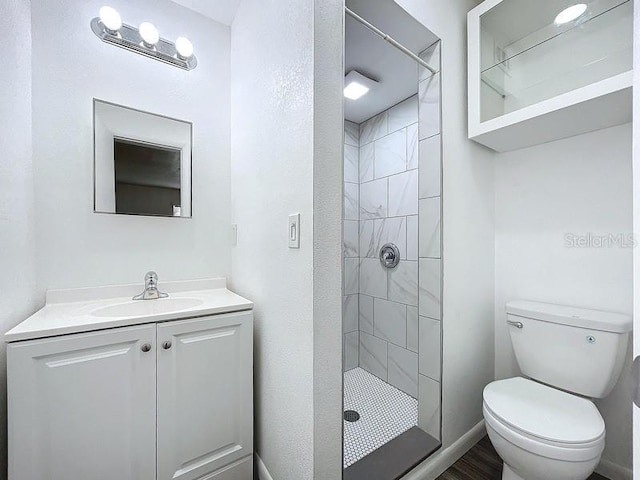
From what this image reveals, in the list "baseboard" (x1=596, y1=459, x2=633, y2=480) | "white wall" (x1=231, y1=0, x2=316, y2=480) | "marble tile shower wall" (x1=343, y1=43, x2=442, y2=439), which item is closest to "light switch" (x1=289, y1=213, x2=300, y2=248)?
"white wall" (x1=231, y1=0, x2=316, y2=480)

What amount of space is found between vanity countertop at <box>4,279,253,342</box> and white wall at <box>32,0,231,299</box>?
6 cm

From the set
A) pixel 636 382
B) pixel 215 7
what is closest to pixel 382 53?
pixel 215 7

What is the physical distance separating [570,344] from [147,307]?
2034 millimetres

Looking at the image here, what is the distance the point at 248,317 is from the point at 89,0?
1730 mm

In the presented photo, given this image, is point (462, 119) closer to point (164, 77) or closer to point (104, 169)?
point (164, 77)

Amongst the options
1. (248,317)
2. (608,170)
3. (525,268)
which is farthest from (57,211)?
(608,170)

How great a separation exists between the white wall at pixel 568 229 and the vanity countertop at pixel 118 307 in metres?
1.56

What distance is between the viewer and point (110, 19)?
4.26 feet

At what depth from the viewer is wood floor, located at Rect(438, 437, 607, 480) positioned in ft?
4.39

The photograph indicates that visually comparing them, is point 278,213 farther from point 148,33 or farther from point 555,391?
point 555,391

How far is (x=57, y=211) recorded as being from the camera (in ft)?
4.16

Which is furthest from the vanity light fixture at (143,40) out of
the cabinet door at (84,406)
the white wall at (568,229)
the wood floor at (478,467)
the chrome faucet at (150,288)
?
the wood floor at (478,467)

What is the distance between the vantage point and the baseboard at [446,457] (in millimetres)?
1278

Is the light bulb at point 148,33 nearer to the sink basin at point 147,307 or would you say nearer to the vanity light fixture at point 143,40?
the vanity light fixture at point 143,40
